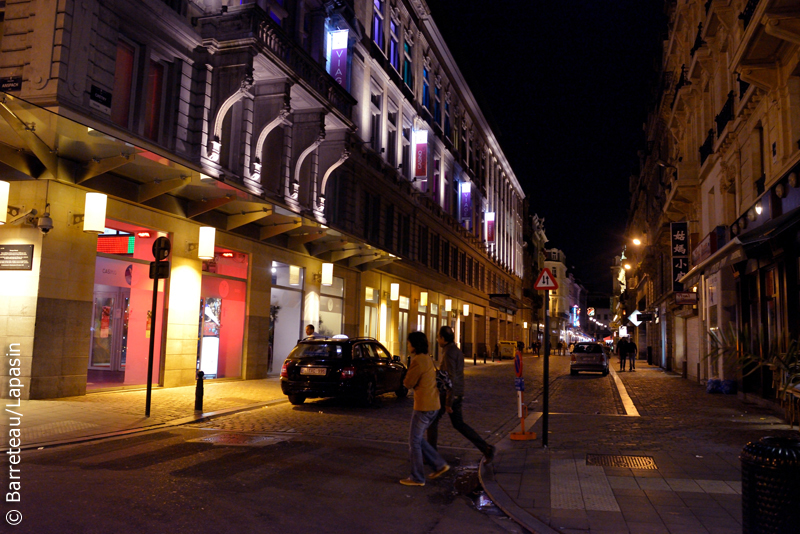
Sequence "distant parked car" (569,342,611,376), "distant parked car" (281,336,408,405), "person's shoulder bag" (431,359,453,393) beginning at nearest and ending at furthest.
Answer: "person's shoulder bag" (431,359,453,393) < "distant parked car" (281,336,408,405) < "distant parked car" (569,342,611,376)

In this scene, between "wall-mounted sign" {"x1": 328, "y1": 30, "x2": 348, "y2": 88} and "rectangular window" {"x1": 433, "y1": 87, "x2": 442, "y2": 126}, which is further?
"rectangular window" {"x1": 433, "y1": 87, "x2": 442, "y2": 126}

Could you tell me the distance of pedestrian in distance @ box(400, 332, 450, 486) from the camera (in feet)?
24.1

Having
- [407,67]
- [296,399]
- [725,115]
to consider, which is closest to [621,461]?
[296,399]

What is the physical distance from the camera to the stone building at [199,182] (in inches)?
511

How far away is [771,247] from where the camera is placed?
1411cm

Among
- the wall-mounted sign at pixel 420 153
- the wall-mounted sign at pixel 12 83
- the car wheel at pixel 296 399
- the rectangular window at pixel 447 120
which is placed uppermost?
the rectangular window at pixel 447 120

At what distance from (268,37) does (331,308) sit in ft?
37.7

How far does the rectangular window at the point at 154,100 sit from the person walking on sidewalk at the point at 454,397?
1130cm

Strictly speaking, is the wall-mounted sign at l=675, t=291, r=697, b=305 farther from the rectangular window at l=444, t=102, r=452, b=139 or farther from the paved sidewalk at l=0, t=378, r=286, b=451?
the rectangular window at l=444, t=102, r=452, b=139

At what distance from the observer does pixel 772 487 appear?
4430 millimetres

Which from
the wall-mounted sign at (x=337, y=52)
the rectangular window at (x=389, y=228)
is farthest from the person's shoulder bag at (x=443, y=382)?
the rectangular window at (x=389, y=228)

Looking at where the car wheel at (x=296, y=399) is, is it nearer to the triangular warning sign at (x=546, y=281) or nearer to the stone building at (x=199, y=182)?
the stone building at (x=199, y=182)

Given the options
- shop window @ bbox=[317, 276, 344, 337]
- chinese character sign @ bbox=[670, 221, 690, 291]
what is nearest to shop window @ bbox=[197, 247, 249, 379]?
shop window @ bbox=[317, 276, 344, 337]

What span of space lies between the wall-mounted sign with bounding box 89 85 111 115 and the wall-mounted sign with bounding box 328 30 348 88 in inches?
467
